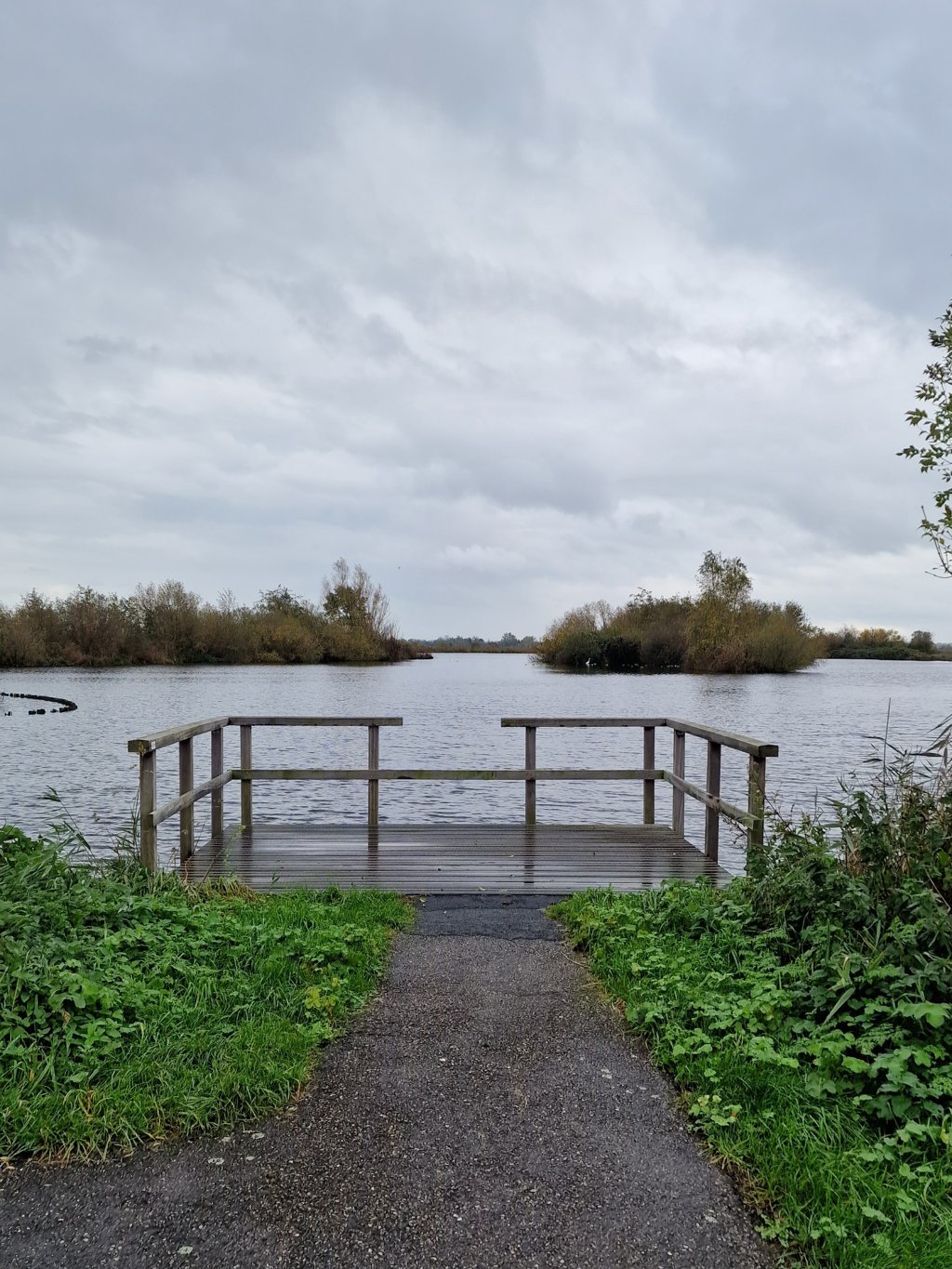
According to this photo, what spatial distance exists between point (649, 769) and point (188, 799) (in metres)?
4.26

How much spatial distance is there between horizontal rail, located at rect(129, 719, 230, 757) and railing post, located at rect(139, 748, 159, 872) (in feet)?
0.18

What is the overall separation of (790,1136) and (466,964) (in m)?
2.10

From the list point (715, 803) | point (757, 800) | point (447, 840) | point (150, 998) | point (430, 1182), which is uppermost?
point (757, 800)

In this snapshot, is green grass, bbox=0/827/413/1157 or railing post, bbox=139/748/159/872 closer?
green grass, bbox=0/827/413/1157

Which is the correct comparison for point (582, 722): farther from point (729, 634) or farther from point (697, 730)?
point (729, 634)

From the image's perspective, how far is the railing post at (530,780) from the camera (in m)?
7.52

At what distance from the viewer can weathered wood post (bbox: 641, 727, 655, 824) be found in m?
7.69

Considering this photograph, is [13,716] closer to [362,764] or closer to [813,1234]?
[362,764]

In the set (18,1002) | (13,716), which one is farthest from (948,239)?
(13,716)

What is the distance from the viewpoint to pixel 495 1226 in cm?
231

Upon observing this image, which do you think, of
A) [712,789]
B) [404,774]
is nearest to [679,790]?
[712,789]

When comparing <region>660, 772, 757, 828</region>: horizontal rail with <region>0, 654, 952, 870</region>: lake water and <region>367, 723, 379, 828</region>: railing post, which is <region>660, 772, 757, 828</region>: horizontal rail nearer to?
<region>0, 654, 952, 870</region>: lake water

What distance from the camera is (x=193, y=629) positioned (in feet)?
181

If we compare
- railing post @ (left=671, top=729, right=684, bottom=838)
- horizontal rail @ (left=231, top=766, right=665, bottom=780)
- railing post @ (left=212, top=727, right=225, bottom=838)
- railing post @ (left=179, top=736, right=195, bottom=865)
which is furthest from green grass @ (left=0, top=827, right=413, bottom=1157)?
railing post @ (left=671, top=729, right=684, bottom=838)
